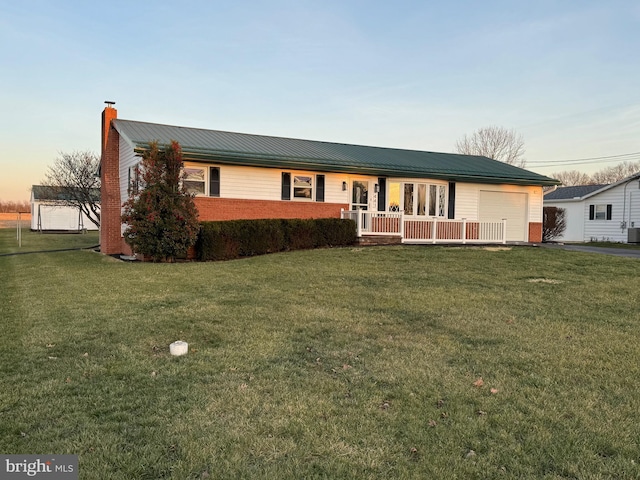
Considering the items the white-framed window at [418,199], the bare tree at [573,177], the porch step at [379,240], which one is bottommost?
the porch step at [379,240]

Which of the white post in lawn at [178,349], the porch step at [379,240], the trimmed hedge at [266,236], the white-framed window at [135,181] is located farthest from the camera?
the porch step at [379,240]

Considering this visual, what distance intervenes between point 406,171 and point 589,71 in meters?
9.24

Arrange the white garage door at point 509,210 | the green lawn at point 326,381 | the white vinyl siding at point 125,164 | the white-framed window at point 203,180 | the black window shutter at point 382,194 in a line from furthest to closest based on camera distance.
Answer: the white garage door at point 509,210 < the black window shutter at point 382,194 < the white vinyl siding at point 125,164 < the white-framed window at point 203,180 < the green lawn at point 326,381

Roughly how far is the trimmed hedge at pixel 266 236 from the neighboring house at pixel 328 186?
3.88 ft

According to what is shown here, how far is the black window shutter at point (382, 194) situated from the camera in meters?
18.6

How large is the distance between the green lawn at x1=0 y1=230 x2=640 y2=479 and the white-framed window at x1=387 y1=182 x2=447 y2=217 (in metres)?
10.3

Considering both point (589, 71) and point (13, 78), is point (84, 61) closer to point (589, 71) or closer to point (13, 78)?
point (13, 78)

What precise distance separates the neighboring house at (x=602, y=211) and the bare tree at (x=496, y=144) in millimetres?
12940

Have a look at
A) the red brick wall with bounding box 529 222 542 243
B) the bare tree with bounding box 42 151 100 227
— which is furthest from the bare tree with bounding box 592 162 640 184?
the bare tree with bounding box 42 151 100 227

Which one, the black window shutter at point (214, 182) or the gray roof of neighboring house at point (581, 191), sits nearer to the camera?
the black window shutter at point (214, 182)

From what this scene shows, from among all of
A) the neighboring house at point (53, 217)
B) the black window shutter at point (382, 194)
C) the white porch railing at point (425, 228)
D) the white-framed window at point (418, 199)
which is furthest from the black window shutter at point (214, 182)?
the neighboring house at point (53, 217)

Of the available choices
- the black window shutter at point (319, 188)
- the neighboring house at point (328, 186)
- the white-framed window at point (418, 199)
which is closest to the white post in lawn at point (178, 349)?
the neighboring house at point (328, 186)

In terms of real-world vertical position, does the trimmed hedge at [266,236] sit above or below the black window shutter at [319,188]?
below

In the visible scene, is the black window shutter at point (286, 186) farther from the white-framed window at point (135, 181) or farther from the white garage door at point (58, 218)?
the white garage door at point (58, 218)
